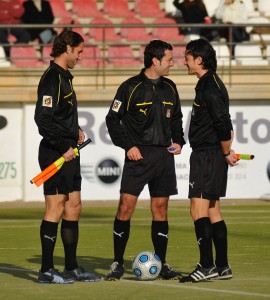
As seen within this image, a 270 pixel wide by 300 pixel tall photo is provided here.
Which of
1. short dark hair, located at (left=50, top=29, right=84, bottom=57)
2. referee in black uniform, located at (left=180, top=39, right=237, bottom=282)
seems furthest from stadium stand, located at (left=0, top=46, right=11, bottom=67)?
referee in black uniform, located at (left=180, top=39, right=237, bottom=282)

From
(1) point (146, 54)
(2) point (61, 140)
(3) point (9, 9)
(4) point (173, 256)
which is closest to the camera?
(2) point (61, 140)

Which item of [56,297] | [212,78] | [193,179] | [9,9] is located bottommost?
[56,297]

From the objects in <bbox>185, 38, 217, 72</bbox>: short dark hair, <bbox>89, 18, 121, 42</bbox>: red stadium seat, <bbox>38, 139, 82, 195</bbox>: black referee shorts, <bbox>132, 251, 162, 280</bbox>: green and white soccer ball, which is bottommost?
<bbox>132, 251, 162, 280</bbox>: green and white soccer ball

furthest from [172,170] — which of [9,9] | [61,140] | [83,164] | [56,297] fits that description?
[9,9]

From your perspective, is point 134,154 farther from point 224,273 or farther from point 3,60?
point 3,60

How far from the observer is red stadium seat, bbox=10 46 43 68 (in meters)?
23.5

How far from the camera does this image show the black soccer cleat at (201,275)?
411 inches

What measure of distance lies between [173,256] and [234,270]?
1.51 m

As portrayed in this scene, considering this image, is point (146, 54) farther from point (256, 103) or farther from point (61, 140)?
point (256, 103)

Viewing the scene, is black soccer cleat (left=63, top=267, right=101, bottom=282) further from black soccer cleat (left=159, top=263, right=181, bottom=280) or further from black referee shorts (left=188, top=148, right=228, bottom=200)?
black referee shorts (left=188, top=148, right=228, bottom=200)

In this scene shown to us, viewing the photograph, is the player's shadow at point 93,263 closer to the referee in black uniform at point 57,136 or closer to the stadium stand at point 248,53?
the referee in black uniform at point 57,136

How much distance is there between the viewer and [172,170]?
36.4ft

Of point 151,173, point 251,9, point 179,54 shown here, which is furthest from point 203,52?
point 251,9

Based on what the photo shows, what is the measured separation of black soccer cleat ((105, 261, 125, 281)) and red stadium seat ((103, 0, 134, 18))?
15245mm
